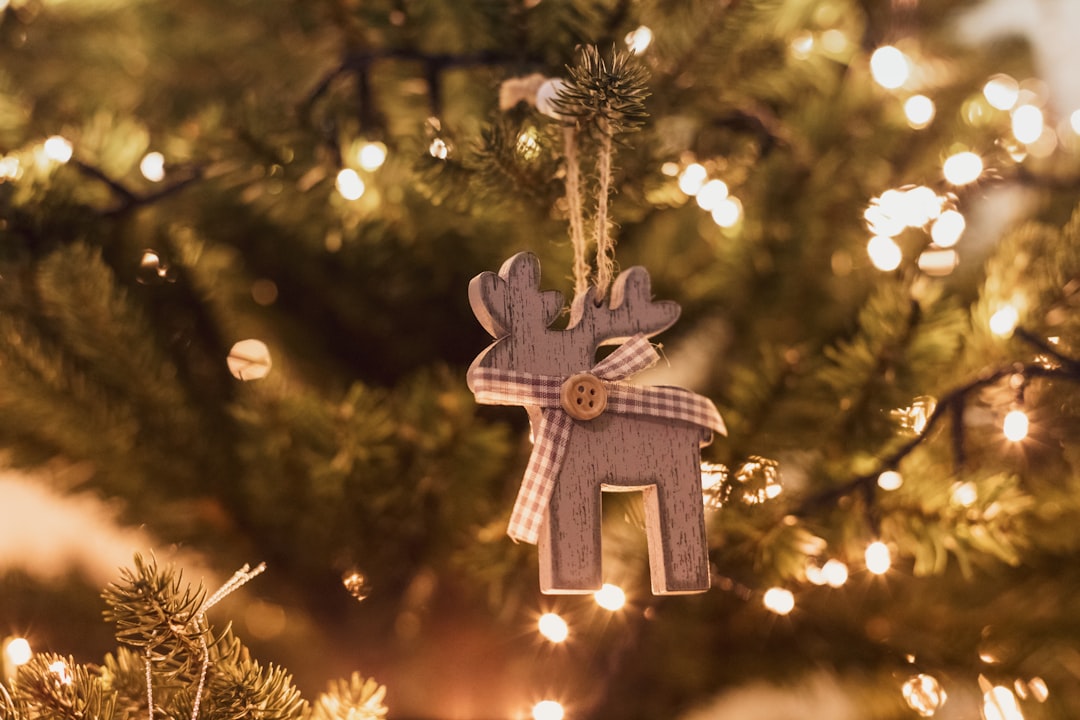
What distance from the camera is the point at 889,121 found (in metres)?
0.82

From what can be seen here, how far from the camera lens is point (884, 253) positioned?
0.77m

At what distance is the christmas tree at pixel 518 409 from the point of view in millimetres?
638

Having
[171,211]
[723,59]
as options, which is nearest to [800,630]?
[723,59]

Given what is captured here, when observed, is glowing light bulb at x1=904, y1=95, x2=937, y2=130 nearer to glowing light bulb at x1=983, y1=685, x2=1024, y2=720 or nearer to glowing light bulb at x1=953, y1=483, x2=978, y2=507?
glowing light bulb at x1=953, y1=483, x2=978, y2=507

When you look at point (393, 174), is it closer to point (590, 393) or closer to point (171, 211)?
point (171, 211)

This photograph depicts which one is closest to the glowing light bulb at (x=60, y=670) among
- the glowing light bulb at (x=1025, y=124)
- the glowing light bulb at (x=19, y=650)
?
the glowing light bulb at (x=19, y=650)

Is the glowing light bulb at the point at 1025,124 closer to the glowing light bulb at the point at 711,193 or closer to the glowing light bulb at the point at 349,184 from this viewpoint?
the glowing light bulb at the point at 711,193

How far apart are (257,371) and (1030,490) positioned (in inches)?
25.3

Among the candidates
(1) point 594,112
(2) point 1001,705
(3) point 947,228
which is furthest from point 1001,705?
(1) point 594,112

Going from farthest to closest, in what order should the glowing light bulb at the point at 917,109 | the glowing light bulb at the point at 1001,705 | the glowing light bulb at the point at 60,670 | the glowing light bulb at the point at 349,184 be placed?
the glowing light bulb at the point at 917,109
the glowing light bulb at the point at 349,184
the glowing light bulb at the point at 1001,705
the glowing light bulb at the point at 60,670

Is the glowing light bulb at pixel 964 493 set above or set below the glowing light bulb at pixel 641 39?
below

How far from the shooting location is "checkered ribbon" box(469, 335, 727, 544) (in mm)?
506

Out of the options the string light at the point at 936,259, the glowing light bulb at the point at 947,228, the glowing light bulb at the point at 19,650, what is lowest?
the glowing light bulb at the point at 19,650

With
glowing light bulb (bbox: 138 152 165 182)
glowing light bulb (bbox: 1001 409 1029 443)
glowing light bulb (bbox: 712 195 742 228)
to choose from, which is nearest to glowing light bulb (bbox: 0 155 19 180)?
glowing light bulb (bbox: 138 152 165 182)
